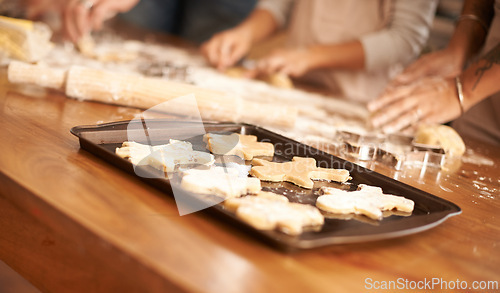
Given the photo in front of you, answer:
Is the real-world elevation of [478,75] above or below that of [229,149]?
above

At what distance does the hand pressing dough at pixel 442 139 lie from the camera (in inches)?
46.1

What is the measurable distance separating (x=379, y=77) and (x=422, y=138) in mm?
1004

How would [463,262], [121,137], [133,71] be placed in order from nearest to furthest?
[463,262]
[121,137]
[133,71]

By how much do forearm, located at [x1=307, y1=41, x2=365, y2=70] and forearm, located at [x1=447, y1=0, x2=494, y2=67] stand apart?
1.28 feet

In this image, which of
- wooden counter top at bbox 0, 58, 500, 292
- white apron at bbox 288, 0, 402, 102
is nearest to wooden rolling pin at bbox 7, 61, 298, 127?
wooden counter top at bbox 0, 58, 500, 292

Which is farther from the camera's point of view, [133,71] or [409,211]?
[133,71]

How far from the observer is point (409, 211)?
713 millimetres

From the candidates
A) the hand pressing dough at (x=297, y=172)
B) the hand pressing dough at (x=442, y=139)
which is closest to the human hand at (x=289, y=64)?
the hand pressing dough at (x=442, y=139)

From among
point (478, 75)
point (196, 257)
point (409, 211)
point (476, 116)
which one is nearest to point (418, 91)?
point (478, 75)

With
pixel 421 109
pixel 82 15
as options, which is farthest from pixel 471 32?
pixel 82 15

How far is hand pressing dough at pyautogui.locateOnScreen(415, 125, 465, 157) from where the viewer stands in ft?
3.84

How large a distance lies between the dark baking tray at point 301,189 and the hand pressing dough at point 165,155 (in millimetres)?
26

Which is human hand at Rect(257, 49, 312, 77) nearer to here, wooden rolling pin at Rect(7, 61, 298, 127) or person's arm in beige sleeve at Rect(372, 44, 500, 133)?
person's arm in beige sleeve at Rect(372, 44, 500, 133)

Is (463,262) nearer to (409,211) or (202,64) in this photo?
(409,211)
